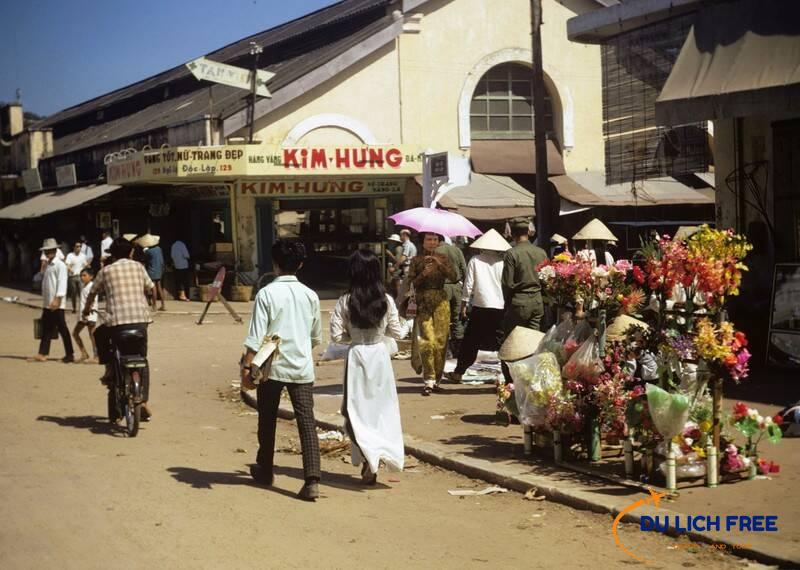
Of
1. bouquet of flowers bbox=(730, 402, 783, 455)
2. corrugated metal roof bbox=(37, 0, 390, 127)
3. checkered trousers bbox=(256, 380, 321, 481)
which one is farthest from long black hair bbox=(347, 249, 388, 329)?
corrugated metal roof bbox=(37, 0, 390, 127)

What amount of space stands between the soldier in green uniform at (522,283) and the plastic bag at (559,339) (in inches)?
111

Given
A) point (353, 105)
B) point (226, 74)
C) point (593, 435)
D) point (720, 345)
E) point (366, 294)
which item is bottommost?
point (593, 435)

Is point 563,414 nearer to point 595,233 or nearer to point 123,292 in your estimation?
point 123,292

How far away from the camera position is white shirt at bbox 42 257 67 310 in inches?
655

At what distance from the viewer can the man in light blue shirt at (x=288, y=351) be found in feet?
25.8

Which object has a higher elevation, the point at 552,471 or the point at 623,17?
the point at 623,17

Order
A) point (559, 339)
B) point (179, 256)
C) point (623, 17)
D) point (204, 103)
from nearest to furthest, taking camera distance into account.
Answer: point (559, 339) < point (623, 17) < point (179, 256) < point (204, 103)

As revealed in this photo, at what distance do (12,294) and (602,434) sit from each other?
31.2m

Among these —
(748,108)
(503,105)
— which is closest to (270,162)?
(503,105)

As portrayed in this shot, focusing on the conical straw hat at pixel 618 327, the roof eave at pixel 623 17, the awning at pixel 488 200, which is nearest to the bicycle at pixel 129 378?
the conical straw hat at pixel 618 327

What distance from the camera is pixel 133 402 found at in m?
10.4

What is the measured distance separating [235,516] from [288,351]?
51.1 inches

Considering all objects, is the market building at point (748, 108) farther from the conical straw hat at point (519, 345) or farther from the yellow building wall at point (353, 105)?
the yellow building wall at point (353, 105)

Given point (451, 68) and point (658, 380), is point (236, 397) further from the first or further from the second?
point (451, 68)
